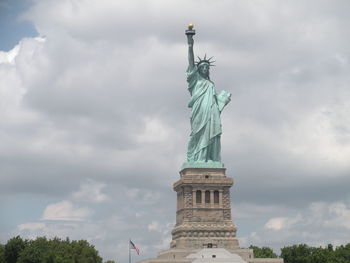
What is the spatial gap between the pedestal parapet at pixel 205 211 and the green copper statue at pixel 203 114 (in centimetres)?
176

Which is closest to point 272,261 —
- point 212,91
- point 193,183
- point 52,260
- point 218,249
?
point 218,249

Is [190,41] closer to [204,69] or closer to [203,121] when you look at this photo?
[204,69]

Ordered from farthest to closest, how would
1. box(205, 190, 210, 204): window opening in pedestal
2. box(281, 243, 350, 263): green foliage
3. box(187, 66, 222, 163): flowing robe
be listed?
box(281, 243, 350, 263): green foliage
box(187, 66, 222, 163): flowing robe
box(205, 190, 210, 204): window opening in pedestal

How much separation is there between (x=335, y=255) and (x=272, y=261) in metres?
18.1

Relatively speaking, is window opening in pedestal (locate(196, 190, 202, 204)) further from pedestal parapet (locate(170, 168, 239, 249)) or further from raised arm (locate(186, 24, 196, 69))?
raised arm (locate(186, 24, 196, 69))

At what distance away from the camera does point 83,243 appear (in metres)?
108

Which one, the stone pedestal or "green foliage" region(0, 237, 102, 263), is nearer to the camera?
the stone pedestal

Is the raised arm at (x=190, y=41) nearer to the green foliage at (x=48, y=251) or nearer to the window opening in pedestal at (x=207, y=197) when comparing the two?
the window opening in pedestal at (x=207, y=197)

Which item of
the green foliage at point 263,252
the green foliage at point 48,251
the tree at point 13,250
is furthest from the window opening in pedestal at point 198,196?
the tree at point 13,250

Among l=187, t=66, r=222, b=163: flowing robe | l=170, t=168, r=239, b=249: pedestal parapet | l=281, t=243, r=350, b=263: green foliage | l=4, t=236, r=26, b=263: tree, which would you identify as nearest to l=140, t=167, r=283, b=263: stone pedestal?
l=170, t=168, r=239, b=249: pedestal parapet

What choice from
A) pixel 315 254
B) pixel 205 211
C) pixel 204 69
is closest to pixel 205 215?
pixel 205 211

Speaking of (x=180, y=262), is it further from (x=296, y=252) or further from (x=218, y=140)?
(x=296, y=252)

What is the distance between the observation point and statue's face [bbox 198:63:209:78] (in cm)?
9844

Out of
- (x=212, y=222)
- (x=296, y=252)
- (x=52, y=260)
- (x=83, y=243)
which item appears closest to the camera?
(x=212, y=222)
